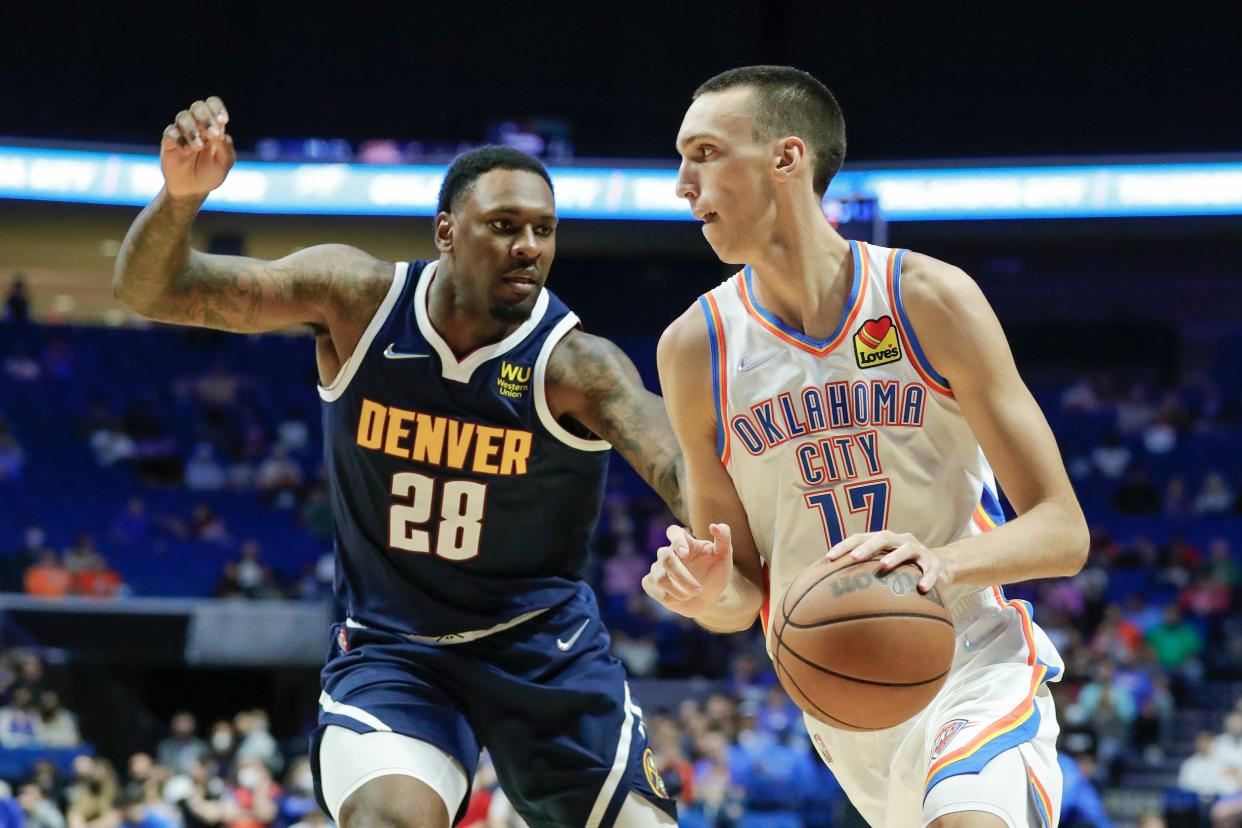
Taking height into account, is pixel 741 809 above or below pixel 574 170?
below

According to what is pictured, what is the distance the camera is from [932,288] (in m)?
3.48

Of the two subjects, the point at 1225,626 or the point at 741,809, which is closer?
the point at 741,809

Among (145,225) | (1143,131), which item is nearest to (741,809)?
(145,225)

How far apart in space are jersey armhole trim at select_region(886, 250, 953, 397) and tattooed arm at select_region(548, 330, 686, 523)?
834 mm

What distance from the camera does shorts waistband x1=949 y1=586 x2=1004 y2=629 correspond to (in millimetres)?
3508

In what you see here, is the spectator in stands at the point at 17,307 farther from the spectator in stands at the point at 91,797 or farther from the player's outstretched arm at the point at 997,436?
the player's outstretched arm at the point at 997,436

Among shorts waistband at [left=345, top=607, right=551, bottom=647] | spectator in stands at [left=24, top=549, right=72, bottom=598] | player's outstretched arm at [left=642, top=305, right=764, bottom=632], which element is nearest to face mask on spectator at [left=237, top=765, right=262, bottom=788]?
spectator in stands at [left=24, top=549, right=72, bottom=598]

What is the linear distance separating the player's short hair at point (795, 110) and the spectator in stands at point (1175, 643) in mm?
11896

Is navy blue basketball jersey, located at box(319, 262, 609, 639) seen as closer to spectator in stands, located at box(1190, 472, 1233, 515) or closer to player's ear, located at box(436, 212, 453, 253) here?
player's ear, located at box(436, 212, 453, 253)

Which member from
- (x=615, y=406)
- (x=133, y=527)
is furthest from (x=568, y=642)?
(x=133, y=527)

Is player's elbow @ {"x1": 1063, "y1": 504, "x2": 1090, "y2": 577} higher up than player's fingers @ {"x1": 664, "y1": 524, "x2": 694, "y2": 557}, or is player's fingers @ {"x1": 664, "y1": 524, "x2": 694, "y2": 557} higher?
player's elbow @ {"x1": 1063, "y1": 504, "x2": 1090, "y2": 577}

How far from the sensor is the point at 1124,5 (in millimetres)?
19547

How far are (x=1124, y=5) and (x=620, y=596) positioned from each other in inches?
406

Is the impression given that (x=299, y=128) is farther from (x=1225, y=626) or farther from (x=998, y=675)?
(x=998, y=675)
